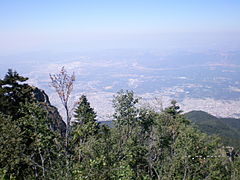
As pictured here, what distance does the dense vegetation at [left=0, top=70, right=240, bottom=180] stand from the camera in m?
7.13

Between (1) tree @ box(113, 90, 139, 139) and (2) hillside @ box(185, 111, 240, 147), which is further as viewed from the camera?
(2) hillside @ box(185, 111, 240, 147)

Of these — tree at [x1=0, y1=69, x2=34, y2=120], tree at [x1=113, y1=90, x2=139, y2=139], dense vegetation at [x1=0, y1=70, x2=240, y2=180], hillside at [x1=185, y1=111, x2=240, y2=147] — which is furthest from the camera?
hillside at [x1=185, y1=111, x2=240, y2=147]

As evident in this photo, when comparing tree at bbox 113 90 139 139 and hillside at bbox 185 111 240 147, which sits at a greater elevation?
tree at bbox 113 90 139 139

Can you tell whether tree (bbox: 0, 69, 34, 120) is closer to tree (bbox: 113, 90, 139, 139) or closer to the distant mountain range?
tree (bbox: 113, 90, 139, 139)

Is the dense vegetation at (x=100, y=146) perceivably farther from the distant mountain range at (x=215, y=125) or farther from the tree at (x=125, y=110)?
the distant mountain range at (x=215, y=125)

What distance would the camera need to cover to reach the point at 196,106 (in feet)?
512

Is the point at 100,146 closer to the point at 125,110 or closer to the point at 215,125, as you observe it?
the point at 125,110

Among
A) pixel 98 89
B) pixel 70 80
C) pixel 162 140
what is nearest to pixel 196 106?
pixel 98 89

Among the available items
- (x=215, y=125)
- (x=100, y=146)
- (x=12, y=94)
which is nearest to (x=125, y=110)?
(x=100, y=146)

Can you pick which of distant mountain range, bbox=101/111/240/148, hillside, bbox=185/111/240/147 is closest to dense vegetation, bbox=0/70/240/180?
distant mountain range, bbox=101/111/240/148

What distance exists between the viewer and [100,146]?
28.4ft

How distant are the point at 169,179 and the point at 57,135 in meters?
6.96

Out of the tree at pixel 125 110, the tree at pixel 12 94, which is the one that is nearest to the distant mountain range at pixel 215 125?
the tree at pixel 12 94

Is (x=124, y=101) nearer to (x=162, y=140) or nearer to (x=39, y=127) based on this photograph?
(x=162, y=140)
